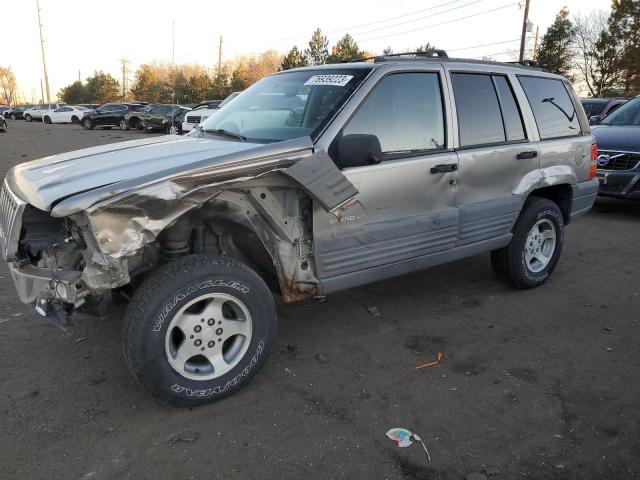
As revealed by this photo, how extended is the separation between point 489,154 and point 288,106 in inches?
65.3

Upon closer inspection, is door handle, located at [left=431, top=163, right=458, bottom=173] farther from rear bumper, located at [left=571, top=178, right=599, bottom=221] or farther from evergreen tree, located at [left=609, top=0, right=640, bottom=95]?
evergreen tree, located at [left=609, top=0, right=640, bottom=95]

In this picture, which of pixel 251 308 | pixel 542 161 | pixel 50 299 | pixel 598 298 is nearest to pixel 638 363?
pixel 598 298

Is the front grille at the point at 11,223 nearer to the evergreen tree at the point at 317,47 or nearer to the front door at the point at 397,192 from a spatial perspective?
the front door at the point at 397,192

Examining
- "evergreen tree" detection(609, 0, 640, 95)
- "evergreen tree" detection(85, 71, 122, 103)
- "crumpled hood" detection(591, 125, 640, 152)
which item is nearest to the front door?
"crumpled hood" detection(591, 125, 640, 152)

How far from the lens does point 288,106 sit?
148 inches

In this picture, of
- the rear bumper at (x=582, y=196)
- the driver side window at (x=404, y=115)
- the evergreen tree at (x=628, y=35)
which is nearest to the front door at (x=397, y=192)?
the driver side window at (x=404, y=115)

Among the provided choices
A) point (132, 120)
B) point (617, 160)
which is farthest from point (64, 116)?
point (617, 160)

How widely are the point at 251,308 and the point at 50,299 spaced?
1.08m

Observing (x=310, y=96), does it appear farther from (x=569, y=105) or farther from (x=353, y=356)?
(x=569, y=105)

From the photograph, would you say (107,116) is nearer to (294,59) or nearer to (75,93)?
(294,59)

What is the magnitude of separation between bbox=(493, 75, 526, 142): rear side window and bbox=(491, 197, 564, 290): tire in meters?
0.67

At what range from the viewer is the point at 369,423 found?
287cm

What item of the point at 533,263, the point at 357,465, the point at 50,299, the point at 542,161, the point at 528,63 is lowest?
the point at 357,465

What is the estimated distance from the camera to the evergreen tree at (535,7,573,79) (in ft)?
131
